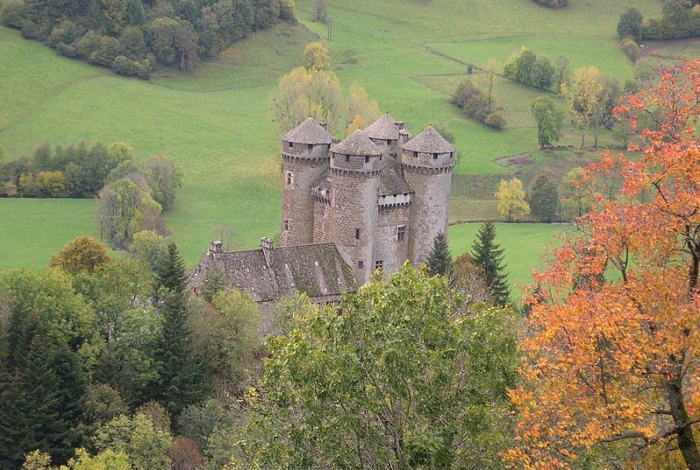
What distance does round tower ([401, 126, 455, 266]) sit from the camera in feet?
247

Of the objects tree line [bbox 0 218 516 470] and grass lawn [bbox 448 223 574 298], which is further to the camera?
grass lawn [bbox 448 223 574 298]

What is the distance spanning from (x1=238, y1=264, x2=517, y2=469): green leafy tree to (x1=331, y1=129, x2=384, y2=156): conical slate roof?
1716 inches

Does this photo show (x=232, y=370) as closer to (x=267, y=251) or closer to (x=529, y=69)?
(x=267, y=251)

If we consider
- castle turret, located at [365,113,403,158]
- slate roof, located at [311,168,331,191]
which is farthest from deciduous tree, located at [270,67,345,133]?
slate roof, located at [311,168,331,191]

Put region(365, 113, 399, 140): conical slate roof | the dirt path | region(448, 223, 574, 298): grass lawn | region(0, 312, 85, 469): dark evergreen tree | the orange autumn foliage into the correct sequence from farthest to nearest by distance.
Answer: the dirt path < region(448, 223, 574, 298): grass lawn < region(365, 113, 399, 140): conical slate roof < region(0, 312, 85, 469): dark evergreen tree < the orange autumn foliage

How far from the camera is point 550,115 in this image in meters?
144

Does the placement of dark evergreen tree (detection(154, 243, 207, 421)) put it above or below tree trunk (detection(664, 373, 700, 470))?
below

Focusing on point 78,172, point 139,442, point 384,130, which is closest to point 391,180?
point 384,130

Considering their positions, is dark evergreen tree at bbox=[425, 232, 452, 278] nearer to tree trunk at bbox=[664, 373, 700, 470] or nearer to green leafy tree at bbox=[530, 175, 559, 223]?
green leafy tree at bbox=[530, 175, 559, 223]

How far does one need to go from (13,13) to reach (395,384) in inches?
5461

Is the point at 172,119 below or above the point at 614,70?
below

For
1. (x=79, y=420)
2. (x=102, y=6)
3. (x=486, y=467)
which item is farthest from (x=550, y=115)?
(x=486, y=467)

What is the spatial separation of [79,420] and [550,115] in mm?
102565

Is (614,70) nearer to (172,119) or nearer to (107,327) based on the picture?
(172,119)
